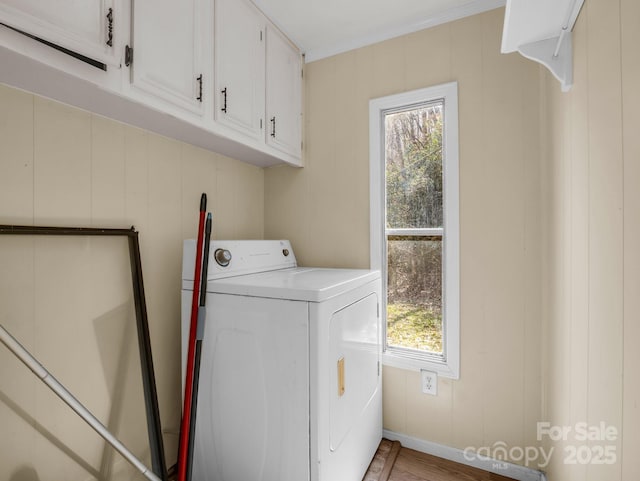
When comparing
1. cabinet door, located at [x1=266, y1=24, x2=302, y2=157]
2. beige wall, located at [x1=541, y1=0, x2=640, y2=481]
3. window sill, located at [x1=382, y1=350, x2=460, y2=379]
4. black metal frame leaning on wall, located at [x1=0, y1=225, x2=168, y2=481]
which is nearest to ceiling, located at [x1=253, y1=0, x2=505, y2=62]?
cabinet door, located at [x1=266, y1=24, x2=302, y2=157]

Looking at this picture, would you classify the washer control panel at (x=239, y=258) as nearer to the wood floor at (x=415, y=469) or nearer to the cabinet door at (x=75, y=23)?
the cabinet door at (x=75, y=23)

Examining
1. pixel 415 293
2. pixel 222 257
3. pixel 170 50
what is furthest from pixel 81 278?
pixel 415 293

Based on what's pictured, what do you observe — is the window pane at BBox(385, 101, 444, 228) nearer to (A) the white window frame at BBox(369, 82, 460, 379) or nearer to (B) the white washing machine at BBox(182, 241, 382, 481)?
(A) the white window frame at BBox(369, 82, 460, 379)

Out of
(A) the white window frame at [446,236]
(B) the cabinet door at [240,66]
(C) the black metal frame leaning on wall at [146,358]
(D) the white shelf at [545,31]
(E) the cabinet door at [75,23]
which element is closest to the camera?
(E) the cabinet door at [75,23]

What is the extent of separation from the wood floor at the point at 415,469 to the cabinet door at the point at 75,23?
209 cm

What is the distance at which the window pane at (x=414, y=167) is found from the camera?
6.05 ft

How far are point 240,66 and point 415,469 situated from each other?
228 cm

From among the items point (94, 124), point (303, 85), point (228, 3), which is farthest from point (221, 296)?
point (303, 85)

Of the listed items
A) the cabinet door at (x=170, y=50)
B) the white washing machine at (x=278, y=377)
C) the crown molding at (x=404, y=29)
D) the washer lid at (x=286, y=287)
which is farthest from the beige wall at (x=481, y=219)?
the cabinet door at (x=170, y=50)

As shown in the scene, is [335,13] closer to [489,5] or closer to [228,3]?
[228,3]

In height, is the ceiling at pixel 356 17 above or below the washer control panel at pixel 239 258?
above

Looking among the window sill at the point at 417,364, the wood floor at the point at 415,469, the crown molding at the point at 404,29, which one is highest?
the crown molding at the point at 404,29

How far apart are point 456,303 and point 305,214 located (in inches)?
42.6

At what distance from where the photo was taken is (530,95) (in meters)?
1.58
